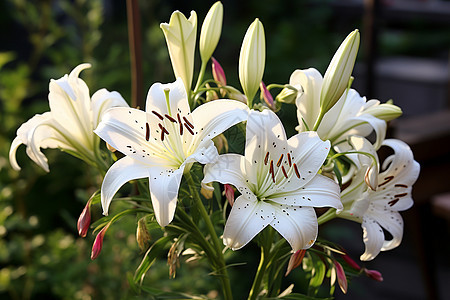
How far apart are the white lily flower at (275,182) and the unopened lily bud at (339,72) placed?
5 centimetres

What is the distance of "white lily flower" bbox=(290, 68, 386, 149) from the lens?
59 cm

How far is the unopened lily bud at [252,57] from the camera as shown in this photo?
56 cm

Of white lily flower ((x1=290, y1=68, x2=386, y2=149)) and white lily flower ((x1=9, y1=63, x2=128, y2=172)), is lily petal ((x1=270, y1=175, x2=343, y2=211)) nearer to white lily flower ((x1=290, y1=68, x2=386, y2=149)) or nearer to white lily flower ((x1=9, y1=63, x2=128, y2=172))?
white lily flower ((x1=290, y1=68, x2=386, y2=149))

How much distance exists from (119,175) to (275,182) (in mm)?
149

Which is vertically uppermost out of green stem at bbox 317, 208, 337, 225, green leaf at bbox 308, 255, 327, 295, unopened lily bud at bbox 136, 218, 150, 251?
unopened lily bud at bbox 136, 218, 150, 251

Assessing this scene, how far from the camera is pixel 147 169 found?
1.74 ft

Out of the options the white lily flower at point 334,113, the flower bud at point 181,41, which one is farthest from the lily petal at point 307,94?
the flower bud at point 181,41

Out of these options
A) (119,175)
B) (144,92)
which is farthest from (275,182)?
(144,92)

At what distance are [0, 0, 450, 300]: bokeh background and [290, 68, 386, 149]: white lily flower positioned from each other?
A: 0.22 ft

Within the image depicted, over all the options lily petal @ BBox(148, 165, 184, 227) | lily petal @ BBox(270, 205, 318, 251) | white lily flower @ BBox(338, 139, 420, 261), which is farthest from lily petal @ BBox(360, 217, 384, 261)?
lily petal @ BBox(148, 165, 184, 227)

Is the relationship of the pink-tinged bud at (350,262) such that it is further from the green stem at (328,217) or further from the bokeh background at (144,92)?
the bokeh background at (144,92)

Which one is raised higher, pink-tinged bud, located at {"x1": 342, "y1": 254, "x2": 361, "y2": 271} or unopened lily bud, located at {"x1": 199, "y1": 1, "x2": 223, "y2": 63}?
unopened lily bud, located at {"x1": 199, "y1": 1, "x2": 223, "y2": 63}

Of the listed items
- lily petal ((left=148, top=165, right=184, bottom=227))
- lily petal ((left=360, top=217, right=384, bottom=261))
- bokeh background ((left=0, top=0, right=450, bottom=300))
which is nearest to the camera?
lily petal ((left=148, top=165, right=184, bottom=227))

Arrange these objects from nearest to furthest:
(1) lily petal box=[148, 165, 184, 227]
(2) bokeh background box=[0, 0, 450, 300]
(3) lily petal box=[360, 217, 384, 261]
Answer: (1) lily petal box=[148, 165, 184, 227] → (3) lily petal box=[360, 217, 384, 261] → (2) bokeh background box=[0, 0, 450, 300]
